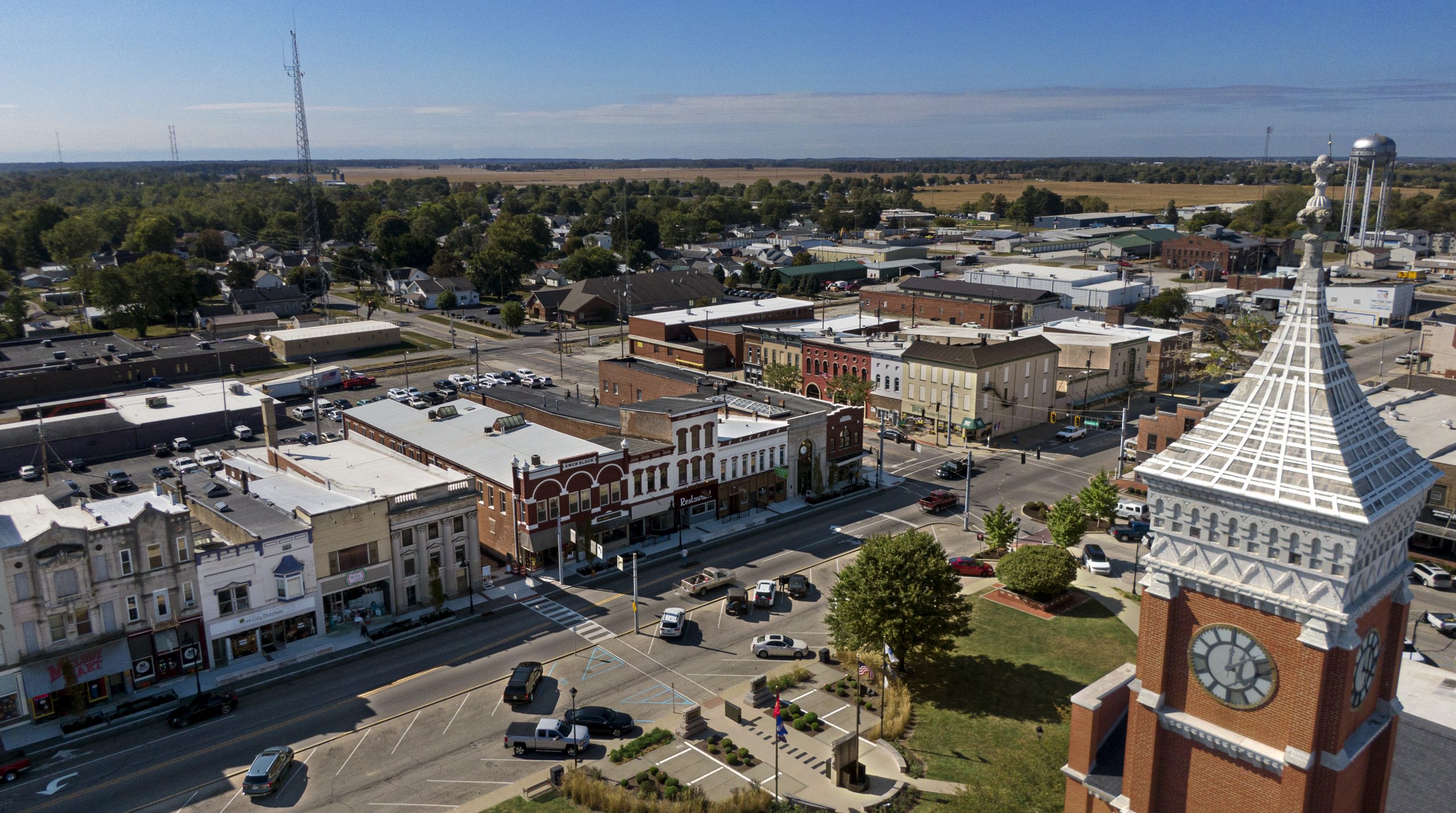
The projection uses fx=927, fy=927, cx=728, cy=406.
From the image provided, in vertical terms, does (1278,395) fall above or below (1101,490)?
above

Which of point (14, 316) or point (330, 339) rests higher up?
point (14, 316)

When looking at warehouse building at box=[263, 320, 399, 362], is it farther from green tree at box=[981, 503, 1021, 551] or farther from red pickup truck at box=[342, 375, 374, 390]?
green tree at box=[981, 503, 1021, 551]

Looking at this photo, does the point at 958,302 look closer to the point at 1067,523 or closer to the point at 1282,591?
the point at 1067,523

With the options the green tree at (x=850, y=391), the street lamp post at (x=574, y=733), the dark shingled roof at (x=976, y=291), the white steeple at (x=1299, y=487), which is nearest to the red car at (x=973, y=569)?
the street lamp post at (x=574, y=733)

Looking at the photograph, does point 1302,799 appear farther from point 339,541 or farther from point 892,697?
point 339,541

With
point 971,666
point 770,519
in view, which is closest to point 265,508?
point 770,519

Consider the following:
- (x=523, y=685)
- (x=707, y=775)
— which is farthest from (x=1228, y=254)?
(x=523, y=685)

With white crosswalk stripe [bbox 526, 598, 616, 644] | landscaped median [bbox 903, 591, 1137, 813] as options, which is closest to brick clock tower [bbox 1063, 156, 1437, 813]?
landscaped median [bbox 903, 591, 1137, 813]
